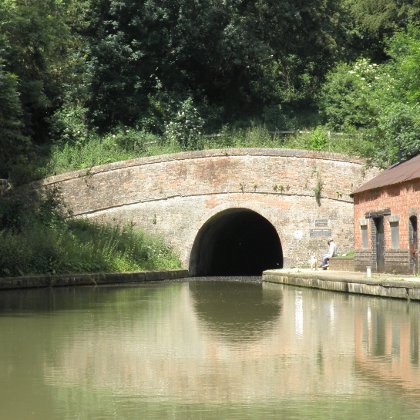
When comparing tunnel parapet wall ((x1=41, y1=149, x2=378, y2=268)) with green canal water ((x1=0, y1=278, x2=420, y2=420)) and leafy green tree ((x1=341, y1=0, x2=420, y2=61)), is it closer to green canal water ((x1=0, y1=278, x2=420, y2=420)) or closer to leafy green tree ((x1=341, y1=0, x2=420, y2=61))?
leafy green tree ((x1=341, y1=0, x2=420, y2=61))

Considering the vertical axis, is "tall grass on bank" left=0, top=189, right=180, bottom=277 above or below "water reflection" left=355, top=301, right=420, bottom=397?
above

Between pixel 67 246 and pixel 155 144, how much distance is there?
9670mm

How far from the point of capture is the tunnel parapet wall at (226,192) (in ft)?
108

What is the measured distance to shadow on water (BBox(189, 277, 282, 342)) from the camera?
14.8m

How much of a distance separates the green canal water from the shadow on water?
0.04 metres

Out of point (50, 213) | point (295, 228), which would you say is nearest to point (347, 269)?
point (295, 228)

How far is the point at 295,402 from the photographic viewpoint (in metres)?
8.80

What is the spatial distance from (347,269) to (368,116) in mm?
7177

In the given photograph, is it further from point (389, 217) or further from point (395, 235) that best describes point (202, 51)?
point (395, 235)

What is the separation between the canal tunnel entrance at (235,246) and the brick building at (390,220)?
609 cm

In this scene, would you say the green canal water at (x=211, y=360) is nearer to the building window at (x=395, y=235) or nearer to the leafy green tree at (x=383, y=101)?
the building window at (x=395, y=235)

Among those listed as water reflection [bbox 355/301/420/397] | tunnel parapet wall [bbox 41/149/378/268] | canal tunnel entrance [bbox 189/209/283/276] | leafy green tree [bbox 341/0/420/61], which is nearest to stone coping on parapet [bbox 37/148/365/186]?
tunnel parapet wall [bbox 41/149/378/268]

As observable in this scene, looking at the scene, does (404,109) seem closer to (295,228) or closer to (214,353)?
(295,228)

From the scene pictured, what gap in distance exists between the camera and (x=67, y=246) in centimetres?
2917
